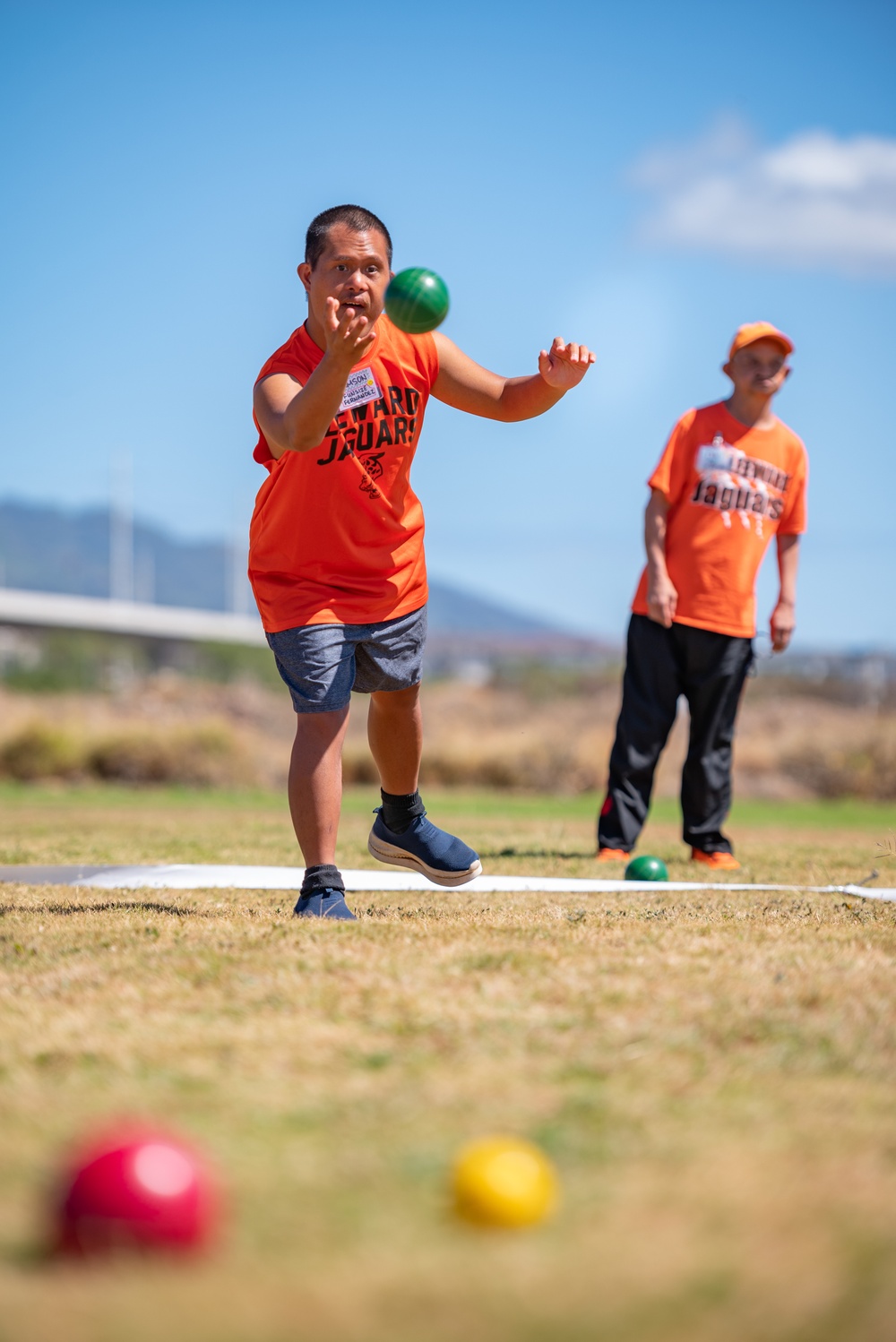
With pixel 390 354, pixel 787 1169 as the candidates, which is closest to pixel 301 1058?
pixel 787 1169

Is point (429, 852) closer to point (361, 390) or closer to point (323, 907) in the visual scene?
point (323, 907)

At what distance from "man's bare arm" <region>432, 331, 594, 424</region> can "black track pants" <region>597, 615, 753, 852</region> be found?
7.28 feet

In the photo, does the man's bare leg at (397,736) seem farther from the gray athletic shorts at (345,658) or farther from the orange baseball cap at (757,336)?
the orange baseball cap at (757,336)

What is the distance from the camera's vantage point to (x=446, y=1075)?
2338mm

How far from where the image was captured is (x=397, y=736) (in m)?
4.70

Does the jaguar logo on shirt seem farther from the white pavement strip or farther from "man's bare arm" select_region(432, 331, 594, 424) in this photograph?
"man's bare arm" select_region(432, 331, 594, 424)

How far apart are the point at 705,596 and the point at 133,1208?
5.23 metres

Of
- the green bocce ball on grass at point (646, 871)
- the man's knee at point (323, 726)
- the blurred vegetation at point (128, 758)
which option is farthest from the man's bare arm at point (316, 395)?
the blurred vegetation at point (128, 758)

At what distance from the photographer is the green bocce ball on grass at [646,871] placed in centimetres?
586

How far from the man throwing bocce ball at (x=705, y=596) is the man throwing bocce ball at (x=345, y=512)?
7.15 feet

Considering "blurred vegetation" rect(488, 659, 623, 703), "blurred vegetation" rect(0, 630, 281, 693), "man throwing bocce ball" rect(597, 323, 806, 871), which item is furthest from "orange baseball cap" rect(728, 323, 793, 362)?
"blurred vegetation" rect(0, 630, 281, 693)

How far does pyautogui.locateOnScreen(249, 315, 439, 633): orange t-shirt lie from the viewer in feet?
14.2

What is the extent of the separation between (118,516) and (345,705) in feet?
172

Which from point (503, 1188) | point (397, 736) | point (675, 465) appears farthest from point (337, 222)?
point (503, 1188)
